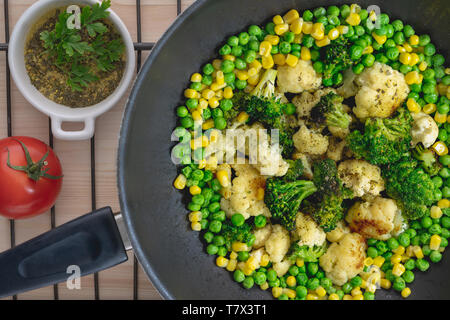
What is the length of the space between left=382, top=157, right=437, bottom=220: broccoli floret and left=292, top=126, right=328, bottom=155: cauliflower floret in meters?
0.23

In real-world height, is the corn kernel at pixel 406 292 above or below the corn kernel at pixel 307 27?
below

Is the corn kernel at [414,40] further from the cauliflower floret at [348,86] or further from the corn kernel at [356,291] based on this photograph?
the corn kernel at [356,291]

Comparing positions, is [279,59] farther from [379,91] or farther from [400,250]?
[400,250]

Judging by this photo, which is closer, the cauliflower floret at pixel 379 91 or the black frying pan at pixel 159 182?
the black frying pan at pixel 159 182

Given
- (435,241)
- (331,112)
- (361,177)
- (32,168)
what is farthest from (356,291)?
(32,168)

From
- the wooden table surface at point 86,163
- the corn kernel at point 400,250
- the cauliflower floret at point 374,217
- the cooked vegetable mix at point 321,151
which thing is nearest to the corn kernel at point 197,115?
the cooked vegetable mix at point 321,151

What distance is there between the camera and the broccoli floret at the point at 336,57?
1.44 m

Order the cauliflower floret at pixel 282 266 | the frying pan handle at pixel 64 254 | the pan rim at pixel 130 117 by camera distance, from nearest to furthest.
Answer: the pan rim at pixel 130 117, the frying pan handle at pixel 64 254, the cauliflower floret at pixel 282 266

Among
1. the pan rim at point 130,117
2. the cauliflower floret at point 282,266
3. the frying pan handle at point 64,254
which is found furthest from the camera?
the cauliflower floret at point 282,266

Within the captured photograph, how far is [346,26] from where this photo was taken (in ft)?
4.82

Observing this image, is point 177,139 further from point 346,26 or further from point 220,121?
point 346,26

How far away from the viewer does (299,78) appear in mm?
1467
